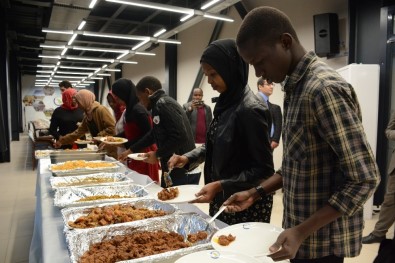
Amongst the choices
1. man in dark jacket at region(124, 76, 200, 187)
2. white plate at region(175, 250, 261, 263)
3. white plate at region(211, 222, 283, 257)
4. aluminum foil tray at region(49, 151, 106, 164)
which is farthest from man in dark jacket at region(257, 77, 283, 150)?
white plate at region(175, 250, 261, 263)

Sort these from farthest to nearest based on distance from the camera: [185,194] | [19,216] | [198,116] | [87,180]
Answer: [198,116]
[19,216]
[87,180]
[185,194]

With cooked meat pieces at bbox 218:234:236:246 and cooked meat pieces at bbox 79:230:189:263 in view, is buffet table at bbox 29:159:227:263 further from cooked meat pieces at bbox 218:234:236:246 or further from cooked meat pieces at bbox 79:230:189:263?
cooked meat pieces at bbox 218:234:236:246

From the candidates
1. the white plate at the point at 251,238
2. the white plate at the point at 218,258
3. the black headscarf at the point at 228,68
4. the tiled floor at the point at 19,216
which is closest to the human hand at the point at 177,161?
the black headscarf at the point at 228,68

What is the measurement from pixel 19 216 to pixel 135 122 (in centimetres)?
184

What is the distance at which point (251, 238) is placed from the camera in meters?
0.95

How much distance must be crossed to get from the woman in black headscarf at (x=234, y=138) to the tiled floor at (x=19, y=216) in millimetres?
1545

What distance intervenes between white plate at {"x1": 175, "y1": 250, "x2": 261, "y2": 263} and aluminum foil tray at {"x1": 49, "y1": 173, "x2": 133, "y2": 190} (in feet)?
3.81

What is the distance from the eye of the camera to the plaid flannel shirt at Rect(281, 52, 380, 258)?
0.74m

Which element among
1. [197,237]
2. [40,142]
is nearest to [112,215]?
[197,237]

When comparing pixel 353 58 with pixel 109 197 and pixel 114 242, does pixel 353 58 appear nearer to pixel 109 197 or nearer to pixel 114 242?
pixel 109 197

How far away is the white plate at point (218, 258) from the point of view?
0.80 meters

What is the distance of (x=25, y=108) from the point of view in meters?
17.5

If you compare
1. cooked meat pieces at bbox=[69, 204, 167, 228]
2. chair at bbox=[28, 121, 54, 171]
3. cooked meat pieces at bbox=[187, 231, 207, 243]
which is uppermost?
cooked meat pieces at bbox=[69, 204, 167, 228]

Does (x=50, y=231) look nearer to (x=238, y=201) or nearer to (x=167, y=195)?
(x=167, y=195)
